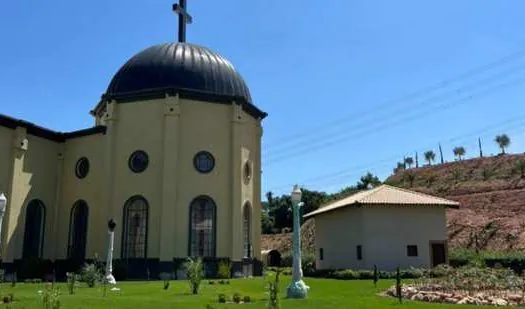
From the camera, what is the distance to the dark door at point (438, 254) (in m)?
31.1

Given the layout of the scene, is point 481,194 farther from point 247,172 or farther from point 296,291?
point 296,291

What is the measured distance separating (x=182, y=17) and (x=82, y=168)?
403 inches

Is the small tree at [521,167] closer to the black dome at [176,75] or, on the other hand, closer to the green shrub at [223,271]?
the black dome at [176,75]

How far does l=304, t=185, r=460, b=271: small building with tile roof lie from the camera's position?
2998cm

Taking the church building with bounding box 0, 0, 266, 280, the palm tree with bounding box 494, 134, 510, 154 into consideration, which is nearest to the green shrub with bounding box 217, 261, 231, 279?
the church building with bounding box 0, 0, 266, 280

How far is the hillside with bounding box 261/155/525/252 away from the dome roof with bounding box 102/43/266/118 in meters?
30.3

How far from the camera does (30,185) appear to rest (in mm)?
26875

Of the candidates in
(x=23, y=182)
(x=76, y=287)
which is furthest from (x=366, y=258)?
(x=23, y=182)

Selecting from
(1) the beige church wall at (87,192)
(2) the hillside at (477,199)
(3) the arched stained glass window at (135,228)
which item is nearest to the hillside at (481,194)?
(2) the hillside at (477,199)

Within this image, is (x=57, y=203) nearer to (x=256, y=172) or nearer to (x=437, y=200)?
(x=256, y=172)

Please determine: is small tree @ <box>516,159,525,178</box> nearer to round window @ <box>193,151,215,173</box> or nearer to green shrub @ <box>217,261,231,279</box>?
round window @ <box>193,151,215,173</box>

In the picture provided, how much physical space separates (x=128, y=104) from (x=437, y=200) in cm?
1783

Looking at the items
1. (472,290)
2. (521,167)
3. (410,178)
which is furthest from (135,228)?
(410,178)

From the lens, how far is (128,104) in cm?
2803
